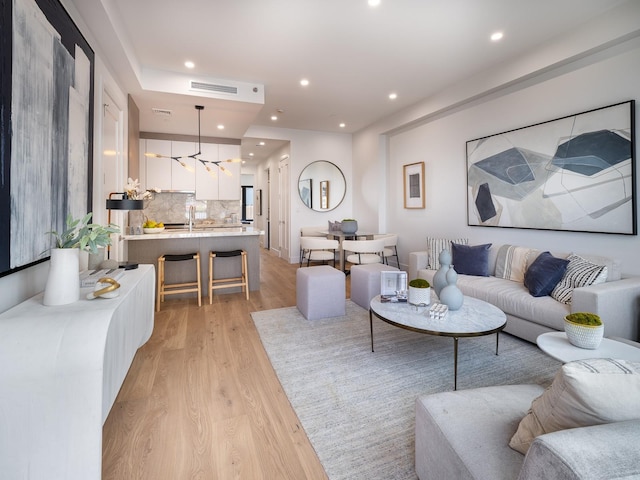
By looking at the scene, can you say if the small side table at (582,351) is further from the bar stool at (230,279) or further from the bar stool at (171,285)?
the bar stool at (171,285)

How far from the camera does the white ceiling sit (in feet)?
8.95

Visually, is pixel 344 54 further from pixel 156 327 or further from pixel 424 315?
pixel 156 327

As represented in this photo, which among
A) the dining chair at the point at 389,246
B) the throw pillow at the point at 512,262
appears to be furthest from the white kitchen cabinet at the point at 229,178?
the throw pillow at the point at 512,262

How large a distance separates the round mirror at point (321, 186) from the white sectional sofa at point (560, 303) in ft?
13.7

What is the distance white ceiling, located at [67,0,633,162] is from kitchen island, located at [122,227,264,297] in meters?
1.83

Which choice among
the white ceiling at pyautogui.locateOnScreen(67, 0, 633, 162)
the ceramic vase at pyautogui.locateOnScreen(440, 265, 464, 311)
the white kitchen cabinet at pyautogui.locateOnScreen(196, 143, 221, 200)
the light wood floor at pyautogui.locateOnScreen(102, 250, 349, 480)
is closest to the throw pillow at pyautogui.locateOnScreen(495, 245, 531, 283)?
the ceramic vase at pyautogui.locateOnScreen(440, 265, 464, 311)

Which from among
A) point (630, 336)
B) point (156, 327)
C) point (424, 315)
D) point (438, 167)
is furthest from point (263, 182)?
point (630, 336)

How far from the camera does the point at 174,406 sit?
1.99 meters

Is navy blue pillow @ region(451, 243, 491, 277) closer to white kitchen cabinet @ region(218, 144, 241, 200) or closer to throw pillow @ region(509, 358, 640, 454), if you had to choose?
throw pillow @ region(509, 358, 640, 454)

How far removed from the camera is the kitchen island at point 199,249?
420 centimetres

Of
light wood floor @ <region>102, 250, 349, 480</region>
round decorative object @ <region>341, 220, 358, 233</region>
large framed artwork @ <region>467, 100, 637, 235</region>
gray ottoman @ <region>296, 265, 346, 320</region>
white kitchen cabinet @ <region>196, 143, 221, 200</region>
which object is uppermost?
white kitchen cabinet @ <region>196, 143, 221, 200</region>

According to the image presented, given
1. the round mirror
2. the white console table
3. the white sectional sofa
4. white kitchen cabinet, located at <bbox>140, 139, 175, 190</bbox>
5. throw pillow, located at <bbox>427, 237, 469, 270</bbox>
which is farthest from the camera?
the round mirror

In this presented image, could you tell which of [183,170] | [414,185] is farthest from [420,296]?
[183,170]

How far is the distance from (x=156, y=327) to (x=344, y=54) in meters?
3.60
